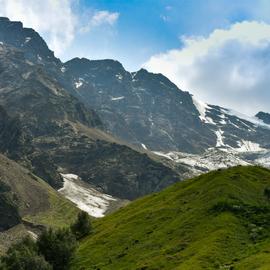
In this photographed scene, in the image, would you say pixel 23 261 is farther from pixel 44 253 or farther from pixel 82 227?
A: pixel 82 227

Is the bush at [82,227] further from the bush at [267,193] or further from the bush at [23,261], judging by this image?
the bush at [267,193]

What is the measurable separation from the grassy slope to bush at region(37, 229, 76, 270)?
215 cm

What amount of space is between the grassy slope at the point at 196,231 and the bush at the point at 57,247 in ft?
7.05

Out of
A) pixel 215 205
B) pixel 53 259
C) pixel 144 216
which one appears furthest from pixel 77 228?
pixel 215 205

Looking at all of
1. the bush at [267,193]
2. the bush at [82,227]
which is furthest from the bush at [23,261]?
the bush at [267,193]

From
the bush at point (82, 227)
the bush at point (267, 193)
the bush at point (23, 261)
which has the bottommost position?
the bush at point (23, 261)

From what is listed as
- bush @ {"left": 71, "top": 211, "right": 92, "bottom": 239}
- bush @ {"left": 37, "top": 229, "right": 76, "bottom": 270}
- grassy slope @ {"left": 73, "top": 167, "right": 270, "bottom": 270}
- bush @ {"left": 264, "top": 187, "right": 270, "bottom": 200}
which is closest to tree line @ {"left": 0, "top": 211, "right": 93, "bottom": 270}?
bush @ {"left": 37, "top": 229, "right": 76, "bottom": 270}

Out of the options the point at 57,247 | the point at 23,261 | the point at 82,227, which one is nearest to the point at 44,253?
the point at 57,247

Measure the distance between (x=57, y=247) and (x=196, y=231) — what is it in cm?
2199

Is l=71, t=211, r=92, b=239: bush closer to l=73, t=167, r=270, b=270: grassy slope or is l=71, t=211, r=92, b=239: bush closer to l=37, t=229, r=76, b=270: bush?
l=73, t=167, r=270, b=270: grassy slope

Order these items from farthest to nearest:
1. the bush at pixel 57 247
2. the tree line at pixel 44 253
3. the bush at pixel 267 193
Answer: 1. the bush at pixel 267 193
2. the bush at pixel 57 247
3. the tree line at pixel 44 253

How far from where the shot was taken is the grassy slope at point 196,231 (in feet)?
221

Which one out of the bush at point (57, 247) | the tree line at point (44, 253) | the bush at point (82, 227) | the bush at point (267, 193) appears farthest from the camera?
the bush at point (82, 227)

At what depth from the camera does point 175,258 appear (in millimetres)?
70000
